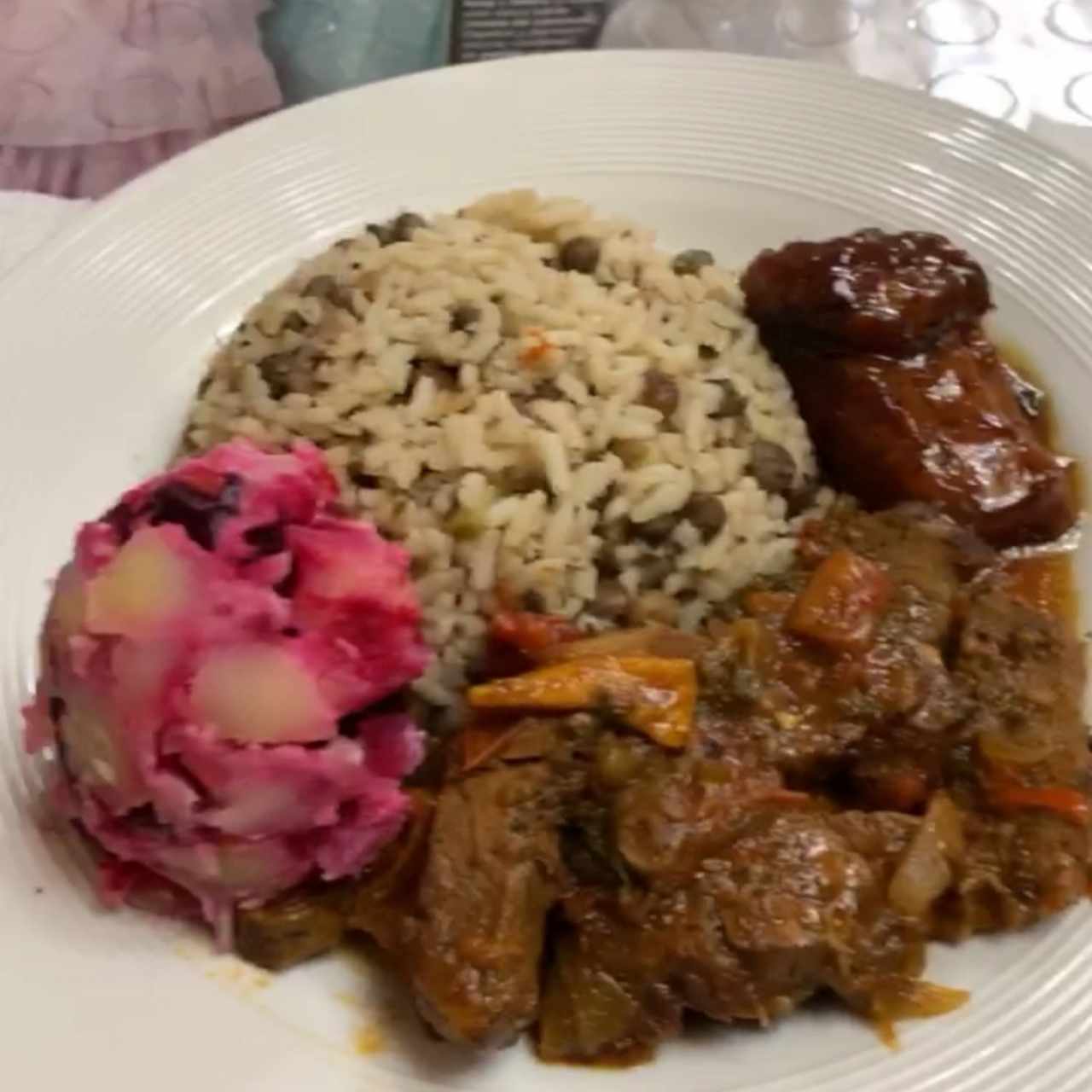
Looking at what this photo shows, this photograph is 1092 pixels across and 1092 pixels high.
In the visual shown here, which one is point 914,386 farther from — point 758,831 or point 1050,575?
point 758,831

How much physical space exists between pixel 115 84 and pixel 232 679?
7.88 feet

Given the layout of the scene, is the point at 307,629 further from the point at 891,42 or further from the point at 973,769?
the point at 891,42

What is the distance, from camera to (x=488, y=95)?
3.53 meters

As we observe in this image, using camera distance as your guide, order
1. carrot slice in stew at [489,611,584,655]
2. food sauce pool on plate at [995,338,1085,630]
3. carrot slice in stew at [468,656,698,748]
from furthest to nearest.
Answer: food sauce pool on plate at [995,338,1085,630] → carrot slice in stew at [489,611,584,655] → carrot slice in stew at [468,656,698,748]

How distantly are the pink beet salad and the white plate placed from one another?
18cm

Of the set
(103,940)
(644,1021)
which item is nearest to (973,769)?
(644,1021)

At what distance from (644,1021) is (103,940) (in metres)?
0.81

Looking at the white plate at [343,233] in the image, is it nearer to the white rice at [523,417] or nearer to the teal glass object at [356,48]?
the white rice at [523,417]

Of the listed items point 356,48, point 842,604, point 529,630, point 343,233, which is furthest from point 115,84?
point 842,604

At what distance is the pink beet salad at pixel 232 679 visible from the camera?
2146 millimetres

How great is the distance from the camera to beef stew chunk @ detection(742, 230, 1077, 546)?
2.89 meters

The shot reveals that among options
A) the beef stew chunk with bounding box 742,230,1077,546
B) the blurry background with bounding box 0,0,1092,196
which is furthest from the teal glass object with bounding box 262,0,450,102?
the beef stew chunk with bounding box 742,230,1077,546

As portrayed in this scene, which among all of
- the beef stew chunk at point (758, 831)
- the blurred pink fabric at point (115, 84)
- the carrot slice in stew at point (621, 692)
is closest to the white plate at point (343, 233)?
the beef stew chunk at point (758, 831)

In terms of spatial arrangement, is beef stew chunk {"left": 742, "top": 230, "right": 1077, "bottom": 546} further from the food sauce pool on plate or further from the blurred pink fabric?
the blurred pink fabric
